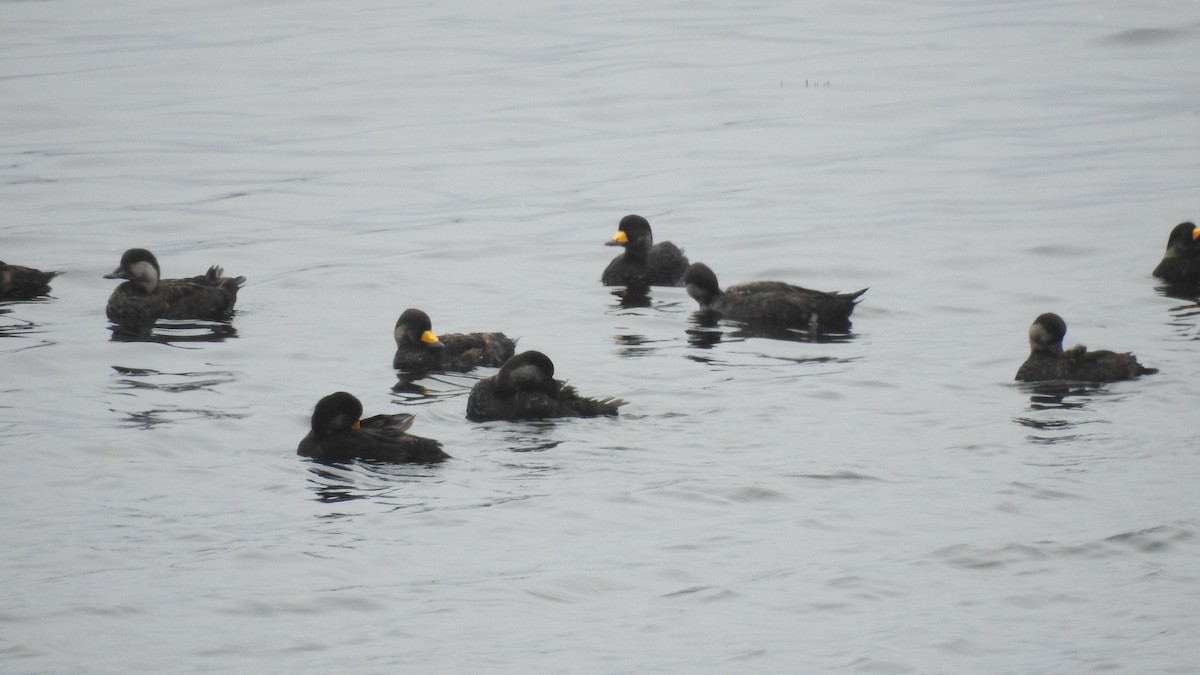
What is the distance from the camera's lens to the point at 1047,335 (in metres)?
13.6

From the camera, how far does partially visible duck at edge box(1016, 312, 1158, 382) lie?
1323 cm

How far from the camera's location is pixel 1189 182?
22891 millimetres

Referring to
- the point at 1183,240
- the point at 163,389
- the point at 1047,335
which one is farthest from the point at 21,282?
the point at 1183,240

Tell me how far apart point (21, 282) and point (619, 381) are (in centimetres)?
710

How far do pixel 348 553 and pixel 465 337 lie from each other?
5.25 m

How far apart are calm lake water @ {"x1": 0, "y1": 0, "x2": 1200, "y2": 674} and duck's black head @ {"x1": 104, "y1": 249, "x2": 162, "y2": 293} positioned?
0.62m

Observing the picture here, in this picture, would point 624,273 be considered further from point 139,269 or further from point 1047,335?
point 1047,335

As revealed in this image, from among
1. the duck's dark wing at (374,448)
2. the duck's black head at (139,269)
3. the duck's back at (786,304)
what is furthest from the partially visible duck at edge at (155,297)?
the duck's dark wing at (374,448)

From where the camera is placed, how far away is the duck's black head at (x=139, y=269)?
55.0 feet

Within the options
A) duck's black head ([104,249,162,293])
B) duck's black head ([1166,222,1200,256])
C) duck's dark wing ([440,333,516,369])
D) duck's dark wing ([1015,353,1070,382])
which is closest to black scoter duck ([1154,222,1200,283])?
duck's black head ([1166,222,1200,256])

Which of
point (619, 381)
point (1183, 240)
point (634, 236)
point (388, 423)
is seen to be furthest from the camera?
point (634, 236)

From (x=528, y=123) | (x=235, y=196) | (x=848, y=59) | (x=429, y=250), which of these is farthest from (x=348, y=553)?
(x=848, y=59)

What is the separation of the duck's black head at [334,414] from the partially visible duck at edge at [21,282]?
23.0ft

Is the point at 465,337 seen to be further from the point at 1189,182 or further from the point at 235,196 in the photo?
the point at 1189,182
